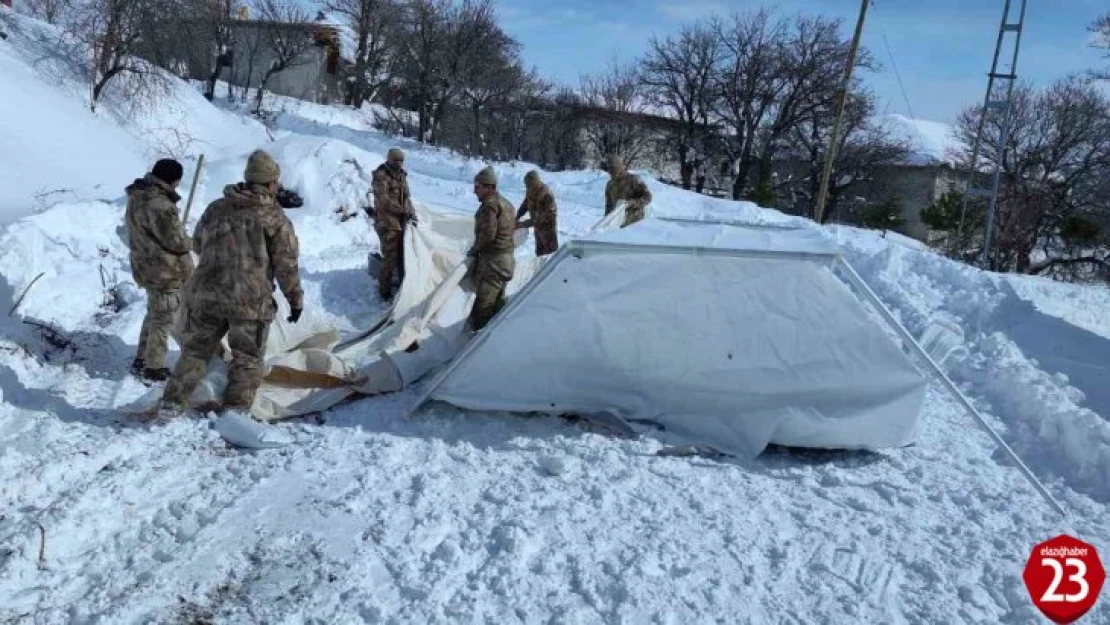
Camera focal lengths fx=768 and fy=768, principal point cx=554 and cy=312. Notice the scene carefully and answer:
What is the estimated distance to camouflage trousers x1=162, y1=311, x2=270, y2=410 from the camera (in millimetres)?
4281

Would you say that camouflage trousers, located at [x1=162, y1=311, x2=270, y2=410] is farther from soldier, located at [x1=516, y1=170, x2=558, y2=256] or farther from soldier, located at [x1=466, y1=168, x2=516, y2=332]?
soldier, located at [x1=516, y1=170, x2=558, y2=256]

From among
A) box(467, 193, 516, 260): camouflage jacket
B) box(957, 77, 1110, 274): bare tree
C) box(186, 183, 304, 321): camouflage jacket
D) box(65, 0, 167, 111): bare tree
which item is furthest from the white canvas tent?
box(957, 77, 1110, 274): bare tree

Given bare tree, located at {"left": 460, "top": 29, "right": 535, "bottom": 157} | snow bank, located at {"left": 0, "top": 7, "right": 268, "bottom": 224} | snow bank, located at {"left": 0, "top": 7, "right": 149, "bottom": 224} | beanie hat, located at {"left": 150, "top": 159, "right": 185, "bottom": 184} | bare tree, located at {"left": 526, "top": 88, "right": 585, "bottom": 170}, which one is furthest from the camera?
bare tree, located at {"left": 526, "top": 88, "right": 585, "bottom": 170}

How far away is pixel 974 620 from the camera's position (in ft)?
9.91

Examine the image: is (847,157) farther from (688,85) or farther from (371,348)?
(371,348)

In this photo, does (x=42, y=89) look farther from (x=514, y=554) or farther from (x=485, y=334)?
(x=514, y=554)

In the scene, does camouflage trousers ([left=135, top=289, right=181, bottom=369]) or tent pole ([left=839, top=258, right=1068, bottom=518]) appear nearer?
tent pole ([left=839, top=258, right=1068, bottom=518])

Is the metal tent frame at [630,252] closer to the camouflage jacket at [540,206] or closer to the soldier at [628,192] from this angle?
the camouflage jacket at [540,206]

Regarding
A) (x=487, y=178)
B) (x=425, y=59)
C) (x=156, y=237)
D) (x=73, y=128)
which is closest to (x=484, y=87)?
(x=425, y=59)

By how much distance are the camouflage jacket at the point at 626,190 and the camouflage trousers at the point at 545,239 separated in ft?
3.08

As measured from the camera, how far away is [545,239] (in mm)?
8477

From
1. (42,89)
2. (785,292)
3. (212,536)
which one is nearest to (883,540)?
(785,292)

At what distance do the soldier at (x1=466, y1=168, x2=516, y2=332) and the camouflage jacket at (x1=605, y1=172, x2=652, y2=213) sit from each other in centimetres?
321

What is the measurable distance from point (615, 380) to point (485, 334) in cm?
85
